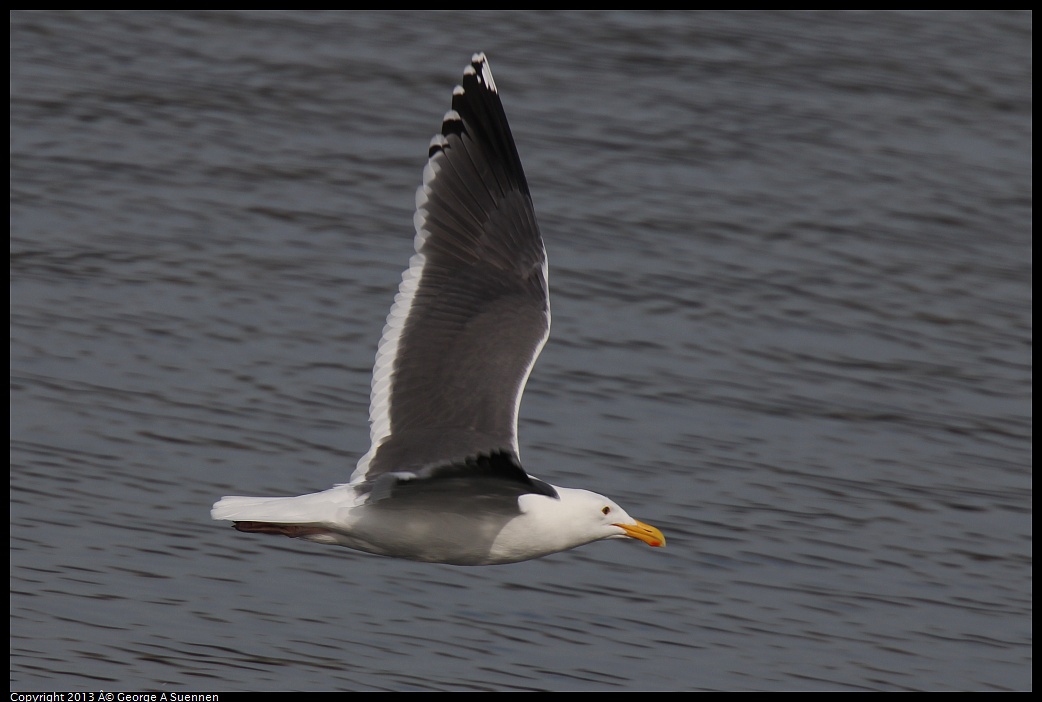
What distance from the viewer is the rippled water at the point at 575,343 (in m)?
7.14

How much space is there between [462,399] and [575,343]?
162 inches

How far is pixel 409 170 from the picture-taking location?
12.9m

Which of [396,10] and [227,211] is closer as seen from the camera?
[227,211]

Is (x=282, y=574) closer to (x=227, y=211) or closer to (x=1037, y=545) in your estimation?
(x=1037, y=545)

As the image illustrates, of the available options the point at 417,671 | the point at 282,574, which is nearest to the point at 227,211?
the point at 282,574

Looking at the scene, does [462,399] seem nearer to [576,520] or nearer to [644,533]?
[576,520]

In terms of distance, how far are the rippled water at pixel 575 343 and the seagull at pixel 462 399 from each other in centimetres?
68

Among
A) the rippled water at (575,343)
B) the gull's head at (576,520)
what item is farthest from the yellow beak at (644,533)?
the rippled water at (575,343)

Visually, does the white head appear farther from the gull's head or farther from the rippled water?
the rippled water

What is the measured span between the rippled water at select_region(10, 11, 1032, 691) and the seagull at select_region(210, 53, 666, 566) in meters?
0.68

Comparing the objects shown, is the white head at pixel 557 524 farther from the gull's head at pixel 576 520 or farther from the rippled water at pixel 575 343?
the rippled water at pixel 575 343

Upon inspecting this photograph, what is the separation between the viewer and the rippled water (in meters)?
7.14

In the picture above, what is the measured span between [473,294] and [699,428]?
3038 mm

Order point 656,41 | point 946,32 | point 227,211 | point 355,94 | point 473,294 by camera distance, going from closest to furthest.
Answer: point 473,294, point 227,211, point 355,94, point 656,41, point 946,32
